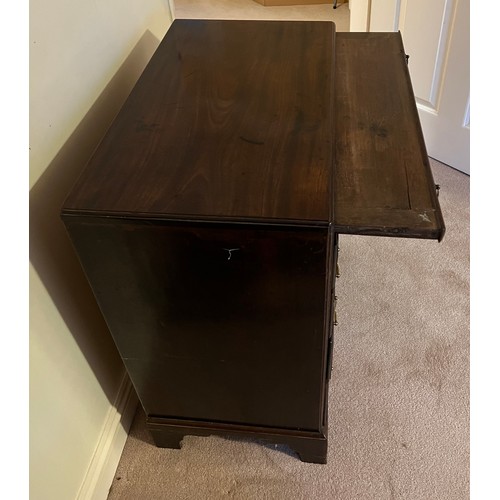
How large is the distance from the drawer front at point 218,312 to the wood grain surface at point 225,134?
44 mm

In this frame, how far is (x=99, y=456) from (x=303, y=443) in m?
0.47

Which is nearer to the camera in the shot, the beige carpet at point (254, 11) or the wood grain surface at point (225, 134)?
the wood grain surface at point (225, 134)

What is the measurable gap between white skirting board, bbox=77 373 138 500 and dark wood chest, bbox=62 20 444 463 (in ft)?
0.37

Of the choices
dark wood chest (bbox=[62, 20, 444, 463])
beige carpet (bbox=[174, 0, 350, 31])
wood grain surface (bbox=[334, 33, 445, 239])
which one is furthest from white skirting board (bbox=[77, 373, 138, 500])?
beige carpet (bbox=[174, 0, 350, 31])

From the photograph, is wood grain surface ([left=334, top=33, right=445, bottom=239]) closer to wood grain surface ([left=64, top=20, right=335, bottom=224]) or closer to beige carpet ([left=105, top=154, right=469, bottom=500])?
wood grain surface ([left=64, top=20, right=335, bottom=224])

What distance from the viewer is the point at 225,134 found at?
0.86m

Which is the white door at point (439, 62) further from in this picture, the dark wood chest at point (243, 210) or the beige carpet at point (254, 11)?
the beige carpet at point (254, 11)

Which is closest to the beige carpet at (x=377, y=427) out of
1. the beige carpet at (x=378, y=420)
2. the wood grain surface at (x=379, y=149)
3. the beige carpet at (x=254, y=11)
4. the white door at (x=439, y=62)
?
the beige carpet at (x=378, y=420)

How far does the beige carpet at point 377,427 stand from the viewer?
114 cm

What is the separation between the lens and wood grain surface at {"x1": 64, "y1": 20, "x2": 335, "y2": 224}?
736 mm

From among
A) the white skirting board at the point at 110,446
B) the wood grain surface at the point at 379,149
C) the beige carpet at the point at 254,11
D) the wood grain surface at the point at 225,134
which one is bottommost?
the white skirting board at the point at 110,446

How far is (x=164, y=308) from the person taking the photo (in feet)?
2.85

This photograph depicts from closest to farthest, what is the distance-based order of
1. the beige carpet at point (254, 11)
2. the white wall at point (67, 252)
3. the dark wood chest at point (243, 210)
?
the dark wood chest at point (243, 210) → the white wall at point (67, 252) → the beige carpet at point (254, 11)
